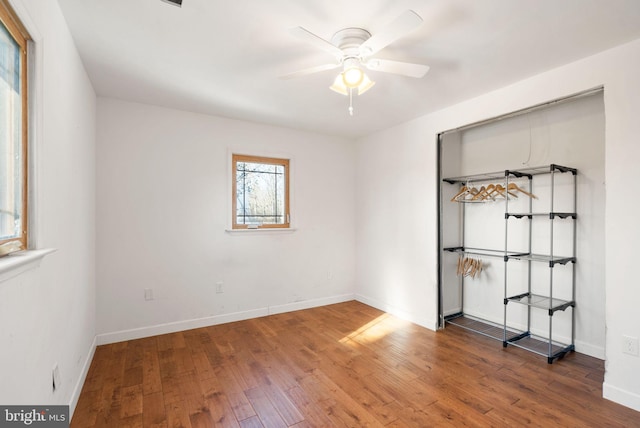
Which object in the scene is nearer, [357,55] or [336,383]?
[357,55]

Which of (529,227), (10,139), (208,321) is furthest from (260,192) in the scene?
(529,227)

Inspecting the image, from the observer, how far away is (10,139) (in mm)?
1270

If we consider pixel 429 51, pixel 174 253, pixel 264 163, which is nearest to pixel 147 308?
pixel 174 253

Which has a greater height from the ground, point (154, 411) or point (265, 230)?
point (265, 230)

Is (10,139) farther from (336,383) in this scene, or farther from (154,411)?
(336,383)

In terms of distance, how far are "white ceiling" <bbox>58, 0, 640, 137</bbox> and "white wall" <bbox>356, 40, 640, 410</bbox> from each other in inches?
6.8

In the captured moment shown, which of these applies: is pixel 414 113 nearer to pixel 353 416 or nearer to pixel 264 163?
pixel 264 163

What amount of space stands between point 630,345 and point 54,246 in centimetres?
369

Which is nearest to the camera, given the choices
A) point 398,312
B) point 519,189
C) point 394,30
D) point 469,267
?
point 394,30

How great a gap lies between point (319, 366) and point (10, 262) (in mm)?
2274

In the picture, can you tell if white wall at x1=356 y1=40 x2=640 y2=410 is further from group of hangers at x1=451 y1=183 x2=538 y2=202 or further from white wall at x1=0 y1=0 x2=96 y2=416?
white wall at x1=0 y1=0 x2=96 y2=416

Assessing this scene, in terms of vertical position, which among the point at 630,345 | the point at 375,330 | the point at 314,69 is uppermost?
the point at 314,69

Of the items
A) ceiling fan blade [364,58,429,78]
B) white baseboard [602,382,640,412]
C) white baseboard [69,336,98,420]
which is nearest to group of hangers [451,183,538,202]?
white baseboard [602,382,640,412]

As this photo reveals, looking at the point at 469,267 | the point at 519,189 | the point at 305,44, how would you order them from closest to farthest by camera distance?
the point at 305,44 → the point at 519,189 → the point at 469,267
